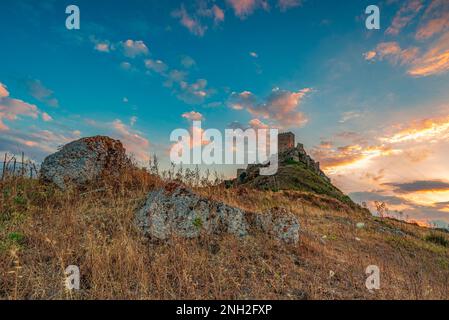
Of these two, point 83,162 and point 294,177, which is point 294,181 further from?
point 83,162

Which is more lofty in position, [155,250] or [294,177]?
[294,177]

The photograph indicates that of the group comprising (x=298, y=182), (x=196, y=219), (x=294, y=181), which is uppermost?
(x=294, y=181)

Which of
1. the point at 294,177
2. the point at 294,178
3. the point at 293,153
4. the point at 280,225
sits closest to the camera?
the point at 280,225

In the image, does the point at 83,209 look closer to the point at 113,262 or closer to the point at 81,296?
the point at 113,262

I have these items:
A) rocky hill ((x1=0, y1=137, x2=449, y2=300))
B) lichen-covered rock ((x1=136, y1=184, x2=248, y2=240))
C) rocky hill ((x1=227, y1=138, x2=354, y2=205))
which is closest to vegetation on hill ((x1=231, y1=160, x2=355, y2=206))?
rocky hill ((x1=227, y1=138, x2=354, y2=205))

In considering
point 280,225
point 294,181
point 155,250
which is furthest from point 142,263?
point 294,181

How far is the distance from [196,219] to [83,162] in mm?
5251

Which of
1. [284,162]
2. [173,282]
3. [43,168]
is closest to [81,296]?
[173,282]

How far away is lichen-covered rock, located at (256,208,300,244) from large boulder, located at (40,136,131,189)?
581 cm

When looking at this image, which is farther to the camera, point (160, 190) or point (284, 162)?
point (284, 162)

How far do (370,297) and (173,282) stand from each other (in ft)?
10.5

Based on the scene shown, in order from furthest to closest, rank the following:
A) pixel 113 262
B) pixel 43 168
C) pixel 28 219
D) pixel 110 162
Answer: pixel 110 162
pixel 43 168
pixel 28 219
pixel 113 262

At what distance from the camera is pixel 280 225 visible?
24.6 feet

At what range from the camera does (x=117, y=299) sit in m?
4.39
